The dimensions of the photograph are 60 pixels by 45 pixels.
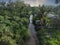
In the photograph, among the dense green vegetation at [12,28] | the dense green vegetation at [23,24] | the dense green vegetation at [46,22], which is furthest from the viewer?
the dense green vegetation at [46,22]


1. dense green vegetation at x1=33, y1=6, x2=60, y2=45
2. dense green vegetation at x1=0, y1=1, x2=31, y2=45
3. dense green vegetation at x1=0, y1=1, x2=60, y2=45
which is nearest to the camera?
dense green vegetation at x1=0, y1=1, x2=31, y2=45

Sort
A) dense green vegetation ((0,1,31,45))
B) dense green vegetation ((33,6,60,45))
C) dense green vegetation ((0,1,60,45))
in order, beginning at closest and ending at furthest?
dense green vegetation ((0,1,31,45)) → dense green vegetation ((0,1,60,45)) → dense green vegetation ((33,6,60,45))

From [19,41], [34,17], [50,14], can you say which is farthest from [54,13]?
[19,41]

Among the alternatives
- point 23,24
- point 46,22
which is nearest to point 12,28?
point 23,24

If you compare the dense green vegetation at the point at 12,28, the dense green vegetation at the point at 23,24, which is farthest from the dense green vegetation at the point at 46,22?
the dense green vegetation at the point at 12,28

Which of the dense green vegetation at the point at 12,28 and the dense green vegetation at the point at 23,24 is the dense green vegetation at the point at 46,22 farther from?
the dense green vegetation at the point at 12,28

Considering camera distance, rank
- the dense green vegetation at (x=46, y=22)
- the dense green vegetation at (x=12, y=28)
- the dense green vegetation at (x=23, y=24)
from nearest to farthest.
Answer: the dense green vegetation at (x=12, y=28), the dense green vegetation at (x=23, y=24), the dense green vegetation at (x=46, y=22)

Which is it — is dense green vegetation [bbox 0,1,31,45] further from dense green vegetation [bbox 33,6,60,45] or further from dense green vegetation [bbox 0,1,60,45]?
dense green vegetation [bbox 33,6,60,45]

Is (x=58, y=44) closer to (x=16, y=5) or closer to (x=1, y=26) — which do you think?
(x=1, y=26)

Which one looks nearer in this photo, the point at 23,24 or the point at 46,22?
the point at 23,24

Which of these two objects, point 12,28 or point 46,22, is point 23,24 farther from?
point 46,22

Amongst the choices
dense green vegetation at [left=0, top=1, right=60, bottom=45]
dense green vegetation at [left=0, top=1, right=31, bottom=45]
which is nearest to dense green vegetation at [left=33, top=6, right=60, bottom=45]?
dense green vegetation at [left=0, top=1, right=60, bottom=45]

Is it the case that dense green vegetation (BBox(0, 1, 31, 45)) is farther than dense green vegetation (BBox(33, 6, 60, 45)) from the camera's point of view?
No
